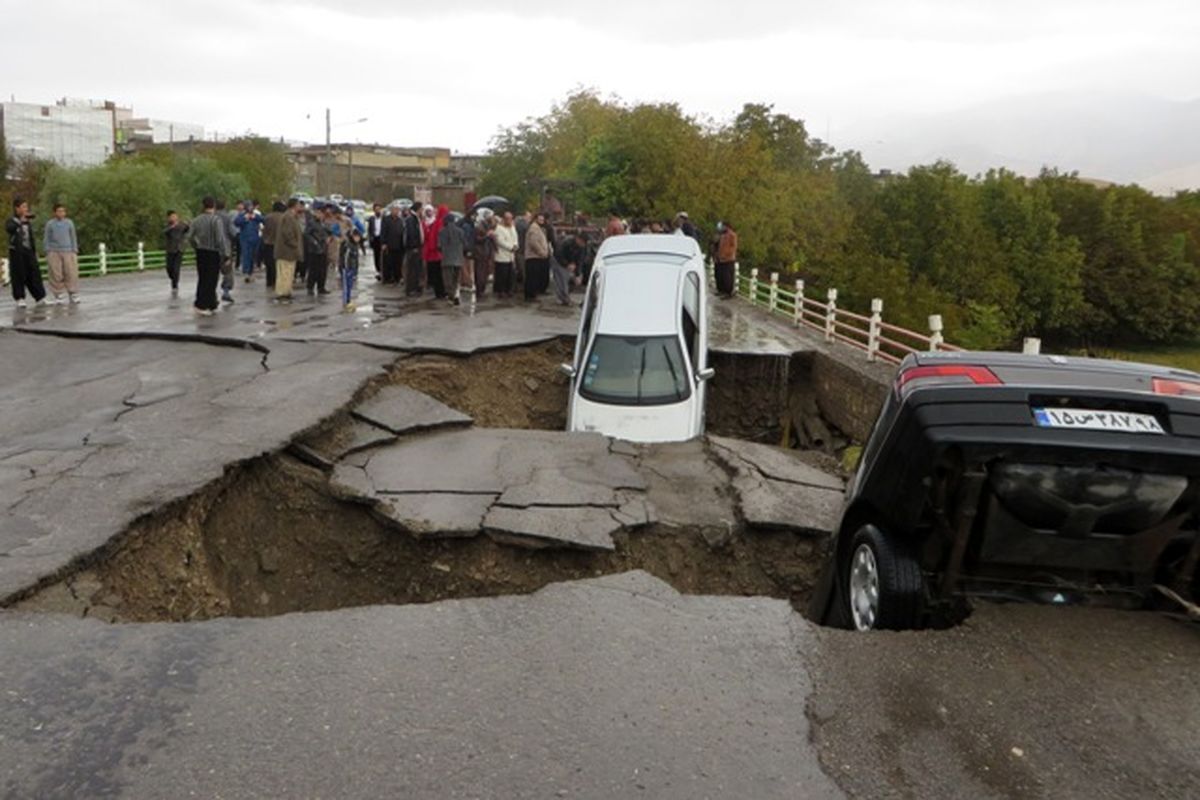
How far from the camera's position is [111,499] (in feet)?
20.7

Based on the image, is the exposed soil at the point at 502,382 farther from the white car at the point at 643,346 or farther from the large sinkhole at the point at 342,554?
the large sinkhole at the point at 342,554

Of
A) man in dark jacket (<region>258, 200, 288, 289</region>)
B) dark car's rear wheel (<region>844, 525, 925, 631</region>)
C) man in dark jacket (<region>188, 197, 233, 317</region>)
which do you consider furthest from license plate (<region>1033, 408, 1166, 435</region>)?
man in dark jacket (<region>258, 200, 288, 289</region>)

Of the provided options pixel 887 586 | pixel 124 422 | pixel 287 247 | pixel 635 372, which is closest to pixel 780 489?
pixel 635 372

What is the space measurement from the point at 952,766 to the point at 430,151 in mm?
138134

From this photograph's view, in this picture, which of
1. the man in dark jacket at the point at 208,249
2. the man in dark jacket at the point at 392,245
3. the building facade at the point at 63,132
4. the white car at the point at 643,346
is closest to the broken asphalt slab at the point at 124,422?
the man in dark jacket at the point at 208,249

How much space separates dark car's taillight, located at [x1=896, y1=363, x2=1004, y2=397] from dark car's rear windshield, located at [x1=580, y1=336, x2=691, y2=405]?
233 inches

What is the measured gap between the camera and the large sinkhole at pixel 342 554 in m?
6.09

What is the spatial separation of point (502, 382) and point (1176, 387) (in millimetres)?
9378

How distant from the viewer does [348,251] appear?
17.0 meters

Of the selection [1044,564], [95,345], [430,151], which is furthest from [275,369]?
[430,151]

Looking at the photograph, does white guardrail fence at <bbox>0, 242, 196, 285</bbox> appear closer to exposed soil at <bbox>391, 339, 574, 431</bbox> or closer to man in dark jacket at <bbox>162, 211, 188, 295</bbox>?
man in dark jacket at <bbox>162, 211, 188, 295</bbox>

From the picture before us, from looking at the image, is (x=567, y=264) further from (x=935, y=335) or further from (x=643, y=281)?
(x=935, y=335)

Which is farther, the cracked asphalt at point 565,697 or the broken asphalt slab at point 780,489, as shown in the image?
the broken asphalt slab at point 780,489

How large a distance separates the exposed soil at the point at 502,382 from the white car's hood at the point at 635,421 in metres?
1.65
